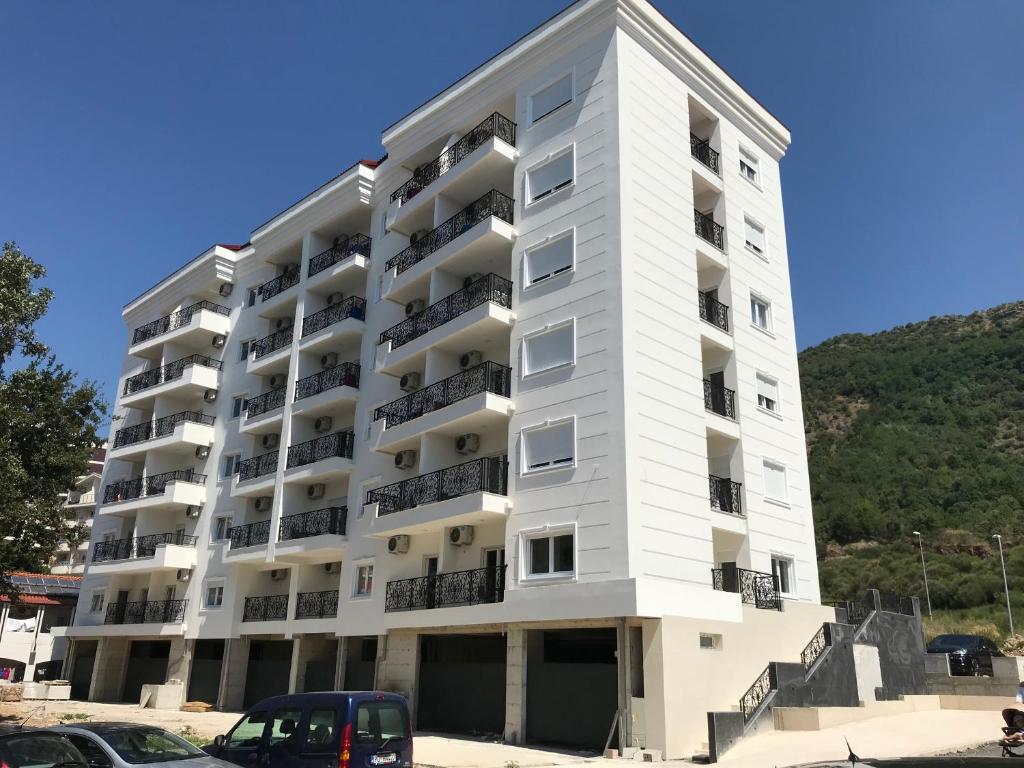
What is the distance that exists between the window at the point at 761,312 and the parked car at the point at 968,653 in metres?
12.3

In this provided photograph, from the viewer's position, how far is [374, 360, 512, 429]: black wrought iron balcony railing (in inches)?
902

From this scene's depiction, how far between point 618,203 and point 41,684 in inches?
1257

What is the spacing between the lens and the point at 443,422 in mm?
23203

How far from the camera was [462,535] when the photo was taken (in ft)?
74.6

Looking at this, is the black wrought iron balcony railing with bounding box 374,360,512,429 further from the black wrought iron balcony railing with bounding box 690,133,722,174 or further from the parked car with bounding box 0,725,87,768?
the parked car with bounding box 0,725,87,768

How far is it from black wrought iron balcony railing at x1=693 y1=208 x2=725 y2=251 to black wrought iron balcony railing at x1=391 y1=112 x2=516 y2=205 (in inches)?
247

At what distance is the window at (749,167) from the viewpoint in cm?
2797

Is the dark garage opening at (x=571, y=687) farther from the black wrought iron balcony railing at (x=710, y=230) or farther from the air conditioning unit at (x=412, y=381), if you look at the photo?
the black wrought iron balcony railing at (x=710, y=230)

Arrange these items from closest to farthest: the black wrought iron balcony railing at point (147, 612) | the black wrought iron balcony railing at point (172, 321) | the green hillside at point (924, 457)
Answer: the black wrought iron balcony railing at point (147, 612)
the black wrought iron balcony railing at point (172, 321)
the green hillside at point (924, 457)

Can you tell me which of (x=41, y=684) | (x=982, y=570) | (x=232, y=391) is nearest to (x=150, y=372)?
(x=232, y=391)

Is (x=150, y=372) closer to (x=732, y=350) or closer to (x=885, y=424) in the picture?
(x=732, y=350)

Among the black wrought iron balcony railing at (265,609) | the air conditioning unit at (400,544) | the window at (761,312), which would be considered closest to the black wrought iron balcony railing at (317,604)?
the black wrought iron balcony railing at (265,609)

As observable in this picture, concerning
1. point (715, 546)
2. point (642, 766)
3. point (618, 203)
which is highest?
point (618, 203)

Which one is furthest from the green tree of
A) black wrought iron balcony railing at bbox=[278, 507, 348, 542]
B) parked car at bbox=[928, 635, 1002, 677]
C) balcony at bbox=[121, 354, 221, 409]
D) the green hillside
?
the green hillside
